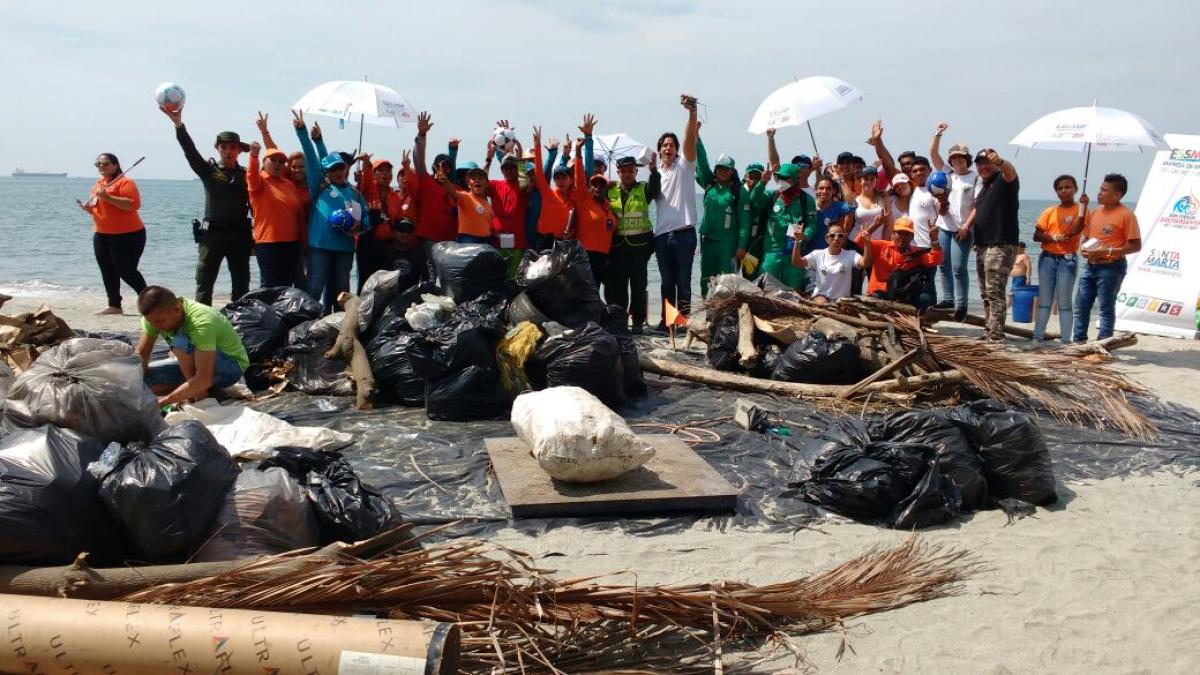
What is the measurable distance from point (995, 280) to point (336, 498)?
7.57 metres

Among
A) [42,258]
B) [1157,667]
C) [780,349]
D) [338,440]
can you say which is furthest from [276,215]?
[42,258]

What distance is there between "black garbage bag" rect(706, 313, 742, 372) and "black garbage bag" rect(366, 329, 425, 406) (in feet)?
8.56

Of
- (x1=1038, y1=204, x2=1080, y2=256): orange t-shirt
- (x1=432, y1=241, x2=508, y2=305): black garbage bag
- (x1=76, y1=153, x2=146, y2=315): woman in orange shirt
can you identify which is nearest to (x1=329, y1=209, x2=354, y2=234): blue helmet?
(x1=432, y1=241, x2=508, y2=305): black garbage bag

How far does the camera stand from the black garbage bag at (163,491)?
11.1 feet

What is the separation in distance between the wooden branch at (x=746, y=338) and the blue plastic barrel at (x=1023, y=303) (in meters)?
5.52

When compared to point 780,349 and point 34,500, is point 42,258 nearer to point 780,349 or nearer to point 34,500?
point 780,349

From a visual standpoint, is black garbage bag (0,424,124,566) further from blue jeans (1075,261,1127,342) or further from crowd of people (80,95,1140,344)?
blue jeans (1075,261,1127,342)

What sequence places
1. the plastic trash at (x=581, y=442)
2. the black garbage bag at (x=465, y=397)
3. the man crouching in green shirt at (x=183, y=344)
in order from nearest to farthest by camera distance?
the plastic trash at (x=581, y=442), the man crouching in green shirt at (x=183, y=344), the black garbage bag at (x=465, y=397)

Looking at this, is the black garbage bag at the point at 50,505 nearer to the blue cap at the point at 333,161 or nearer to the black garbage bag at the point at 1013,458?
the black garbage bag at the point at 1013,458

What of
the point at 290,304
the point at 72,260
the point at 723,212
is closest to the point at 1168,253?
the point at 723,212

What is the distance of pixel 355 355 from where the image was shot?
21.9 ft

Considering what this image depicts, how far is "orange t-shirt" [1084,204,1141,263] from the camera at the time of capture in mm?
9234

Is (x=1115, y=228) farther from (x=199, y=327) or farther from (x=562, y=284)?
(x=199, y=327)

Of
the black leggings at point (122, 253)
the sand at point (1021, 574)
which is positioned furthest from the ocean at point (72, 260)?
the sand at point (1021, 574)
